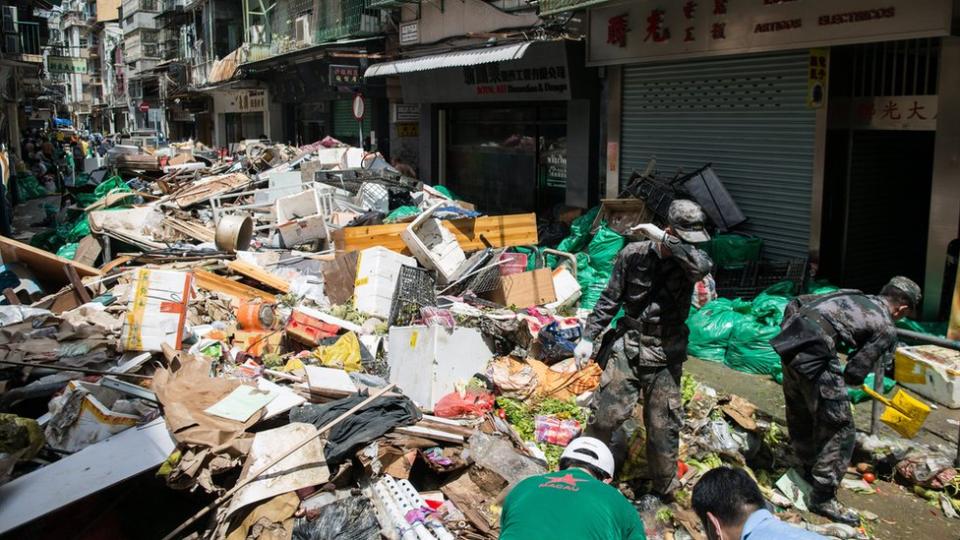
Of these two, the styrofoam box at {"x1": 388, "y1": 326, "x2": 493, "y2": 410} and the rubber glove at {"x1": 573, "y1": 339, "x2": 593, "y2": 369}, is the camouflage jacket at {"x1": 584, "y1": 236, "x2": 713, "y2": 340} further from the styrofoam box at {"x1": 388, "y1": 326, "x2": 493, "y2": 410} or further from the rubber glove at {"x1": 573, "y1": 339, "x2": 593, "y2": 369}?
the styrofoam box at {"x1": 388, "y1": 326, "x2": 493, "y2": 410}

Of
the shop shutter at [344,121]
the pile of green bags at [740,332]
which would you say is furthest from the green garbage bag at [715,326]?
the shop shutter at [344,121]

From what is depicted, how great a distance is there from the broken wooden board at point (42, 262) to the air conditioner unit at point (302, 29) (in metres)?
14.1

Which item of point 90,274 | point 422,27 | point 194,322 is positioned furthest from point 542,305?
point 422,27

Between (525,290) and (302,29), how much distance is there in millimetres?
16857

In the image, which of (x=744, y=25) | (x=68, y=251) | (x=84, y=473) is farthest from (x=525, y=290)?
(x=68, y=251)

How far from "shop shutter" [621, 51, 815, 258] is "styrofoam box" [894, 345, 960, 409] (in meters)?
2.48

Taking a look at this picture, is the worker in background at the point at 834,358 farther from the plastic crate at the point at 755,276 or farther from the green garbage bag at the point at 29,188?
the green garbage bag at the point at 29,188

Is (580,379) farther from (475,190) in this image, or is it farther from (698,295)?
(475,190)

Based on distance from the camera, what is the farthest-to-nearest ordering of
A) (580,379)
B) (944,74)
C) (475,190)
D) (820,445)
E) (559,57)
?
(475,190)
(559,57)
(944,74)
(580,379)
(820,445)

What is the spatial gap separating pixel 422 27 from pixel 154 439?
13314 millimetres

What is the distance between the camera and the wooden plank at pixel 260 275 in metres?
9.09

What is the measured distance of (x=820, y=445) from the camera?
459 centimetres

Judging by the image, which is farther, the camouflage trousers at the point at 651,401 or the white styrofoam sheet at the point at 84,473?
the camouflage trousers at the point at 651,401

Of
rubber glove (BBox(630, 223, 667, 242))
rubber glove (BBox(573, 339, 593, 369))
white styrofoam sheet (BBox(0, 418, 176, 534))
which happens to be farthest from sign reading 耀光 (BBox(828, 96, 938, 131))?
white styrofoam sheet (BBox(0, 418, 176, 534))
